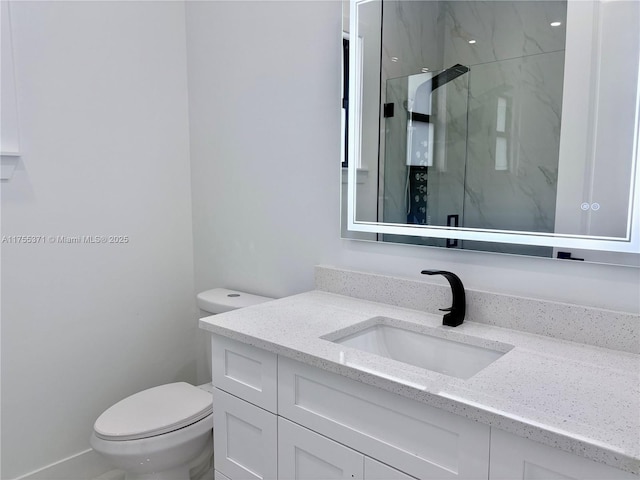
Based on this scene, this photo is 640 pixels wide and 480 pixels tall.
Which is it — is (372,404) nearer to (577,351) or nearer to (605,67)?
(577,351)

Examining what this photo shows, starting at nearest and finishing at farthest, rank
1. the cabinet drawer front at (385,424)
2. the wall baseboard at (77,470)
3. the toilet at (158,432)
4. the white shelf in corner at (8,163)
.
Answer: the cabinet drawer front at (385,424), the toilet at (158,432), the white shelf in corner at (8,163), the wall baseboard at (77,470)

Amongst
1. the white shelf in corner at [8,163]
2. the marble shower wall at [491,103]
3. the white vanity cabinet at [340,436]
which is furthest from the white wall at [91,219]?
the marble shower wall at [491,103]

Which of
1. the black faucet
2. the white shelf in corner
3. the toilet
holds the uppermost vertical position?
the white shelf in corner

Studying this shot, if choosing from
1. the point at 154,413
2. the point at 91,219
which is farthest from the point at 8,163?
the point at 154,413

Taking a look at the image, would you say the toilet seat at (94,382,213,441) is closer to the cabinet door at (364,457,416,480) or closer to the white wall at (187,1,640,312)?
the white wall at (187,1,640,312)

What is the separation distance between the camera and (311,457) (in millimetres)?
1085

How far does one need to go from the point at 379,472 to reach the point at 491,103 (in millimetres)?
972

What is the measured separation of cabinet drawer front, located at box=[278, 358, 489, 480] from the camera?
834 mm

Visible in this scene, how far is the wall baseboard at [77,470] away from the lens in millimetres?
1818

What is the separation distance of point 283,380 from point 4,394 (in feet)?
4.17

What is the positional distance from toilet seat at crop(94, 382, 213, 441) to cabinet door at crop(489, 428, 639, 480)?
45.4 inches

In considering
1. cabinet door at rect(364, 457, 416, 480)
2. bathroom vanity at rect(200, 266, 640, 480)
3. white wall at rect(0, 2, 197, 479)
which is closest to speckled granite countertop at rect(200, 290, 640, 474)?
bathroom vanity at rect(200, 266, 640, 480)

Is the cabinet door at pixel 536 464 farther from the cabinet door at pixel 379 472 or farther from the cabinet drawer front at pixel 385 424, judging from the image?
the cabinet door at pixel 379 472

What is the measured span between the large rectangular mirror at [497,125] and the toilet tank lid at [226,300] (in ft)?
1.83
